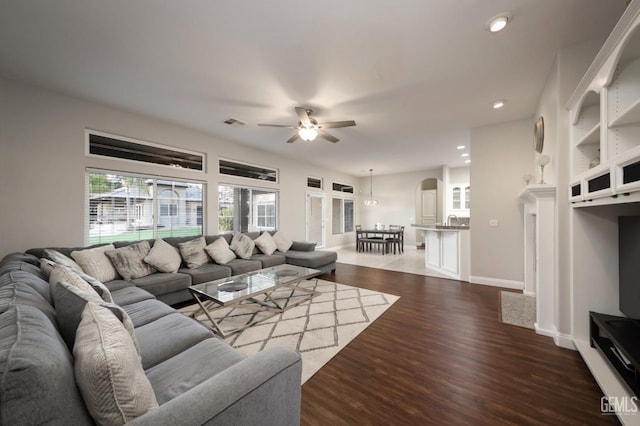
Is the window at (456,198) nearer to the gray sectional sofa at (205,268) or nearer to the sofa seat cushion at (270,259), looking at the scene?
the gray sectional sofa at (205,268)

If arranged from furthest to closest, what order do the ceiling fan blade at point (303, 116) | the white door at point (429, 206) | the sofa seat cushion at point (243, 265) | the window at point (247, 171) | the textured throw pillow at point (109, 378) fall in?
the white door at point (429, 206) → the window at point (247, 171) → the sofa seat cushion at point (243, 265) → the ceiling fan blade at point (303, 116) → the textured throw pillow at point (109, 378)

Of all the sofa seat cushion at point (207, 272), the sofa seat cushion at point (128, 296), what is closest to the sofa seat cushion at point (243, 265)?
the sofa seat cushion at point (207, 272)

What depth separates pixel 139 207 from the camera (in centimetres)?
392

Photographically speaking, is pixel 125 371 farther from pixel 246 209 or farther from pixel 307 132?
pixel 246 209

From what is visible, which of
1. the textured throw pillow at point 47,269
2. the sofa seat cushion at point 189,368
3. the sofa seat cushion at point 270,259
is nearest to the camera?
the sofa seat cushion at point 189,368

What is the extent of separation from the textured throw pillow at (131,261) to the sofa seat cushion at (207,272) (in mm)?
497

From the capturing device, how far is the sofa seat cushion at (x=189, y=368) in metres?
1.16

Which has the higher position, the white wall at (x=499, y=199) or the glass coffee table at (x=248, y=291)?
the white wall at (x=499, y=199)

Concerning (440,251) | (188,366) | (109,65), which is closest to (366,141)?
(440,251)

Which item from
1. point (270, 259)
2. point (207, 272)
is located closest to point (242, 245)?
point (270, 259)

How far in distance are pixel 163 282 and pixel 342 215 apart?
685cm

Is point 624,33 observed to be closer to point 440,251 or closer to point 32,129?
point 440,251

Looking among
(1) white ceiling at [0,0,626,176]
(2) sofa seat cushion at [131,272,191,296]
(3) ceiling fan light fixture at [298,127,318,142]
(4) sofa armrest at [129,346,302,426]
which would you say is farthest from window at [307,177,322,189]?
(4) sofa armrest at [129,346,302,426]

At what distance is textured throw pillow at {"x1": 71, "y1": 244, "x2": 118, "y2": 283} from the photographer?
110 inches
